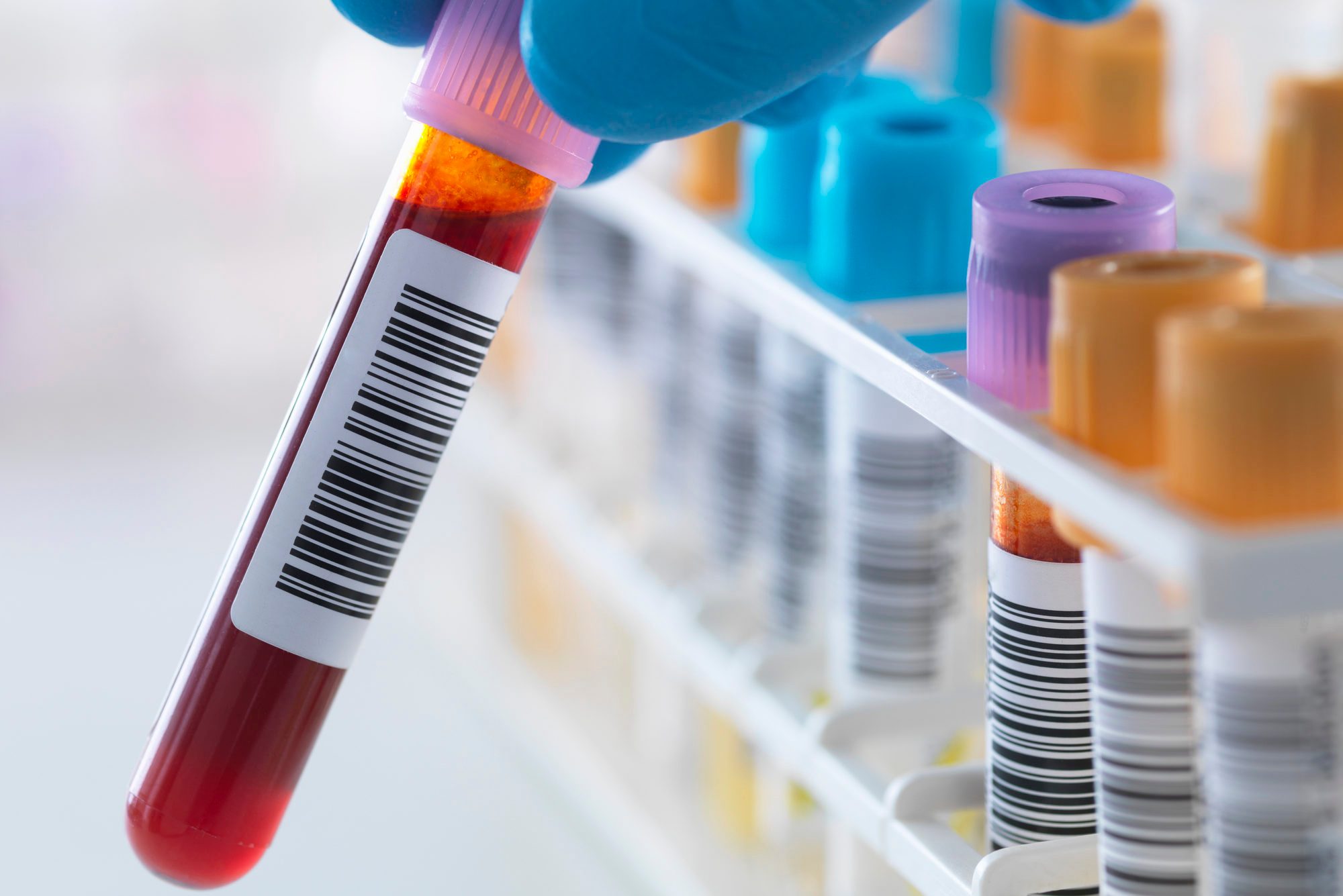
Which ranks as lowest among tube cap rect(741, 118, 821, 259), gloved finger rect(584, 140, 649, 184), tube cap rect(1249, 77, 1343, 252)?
gloved finger rect(584, 140, 649, 184)

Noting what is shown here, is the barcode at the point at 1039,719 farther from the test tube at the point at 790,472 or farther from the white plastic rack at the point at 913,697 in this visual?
the test tube at the point at 790,472

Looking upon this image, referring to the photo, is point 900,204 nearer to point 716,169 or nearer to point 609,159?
point 609,159

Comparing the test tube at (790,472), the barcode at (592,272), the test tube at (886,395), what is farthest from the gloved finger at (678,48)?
the barcode at (592,272)

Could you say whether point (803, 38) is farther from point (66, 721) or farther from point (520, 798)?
point (66, 721)

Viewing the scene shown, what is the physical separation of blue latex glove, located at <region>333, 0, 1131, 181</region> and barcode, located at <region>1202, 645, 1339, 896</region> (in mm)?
193

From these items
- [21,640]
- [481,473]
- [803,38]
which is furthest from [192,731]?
[21,640]

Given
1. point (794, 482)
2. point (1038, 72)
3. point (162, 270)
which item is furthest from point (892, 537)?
point (162, 270)

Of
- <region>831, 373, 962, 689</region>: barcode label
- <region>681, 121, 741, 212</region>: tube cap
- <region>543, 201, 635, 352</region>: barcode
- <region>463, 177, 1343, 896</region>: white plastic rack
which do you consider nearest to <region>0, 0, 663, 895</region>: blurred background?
<region>543, 201, 635, 352</region>: barcode

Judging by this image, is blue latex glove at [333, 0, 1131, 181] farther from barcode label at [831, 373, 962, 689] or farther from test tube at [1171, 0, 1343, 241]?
test tube at [1171, 0, 1343, 241]

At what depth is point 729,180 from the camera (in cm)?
73

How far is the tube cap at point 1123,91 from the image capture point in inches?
28.0

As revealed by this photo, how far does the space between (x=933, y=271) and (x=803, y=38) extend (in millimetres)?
140

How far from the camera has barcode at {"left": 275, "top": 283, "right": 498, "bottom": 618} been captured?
48 cm

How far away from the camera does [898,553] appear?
1.96ft
